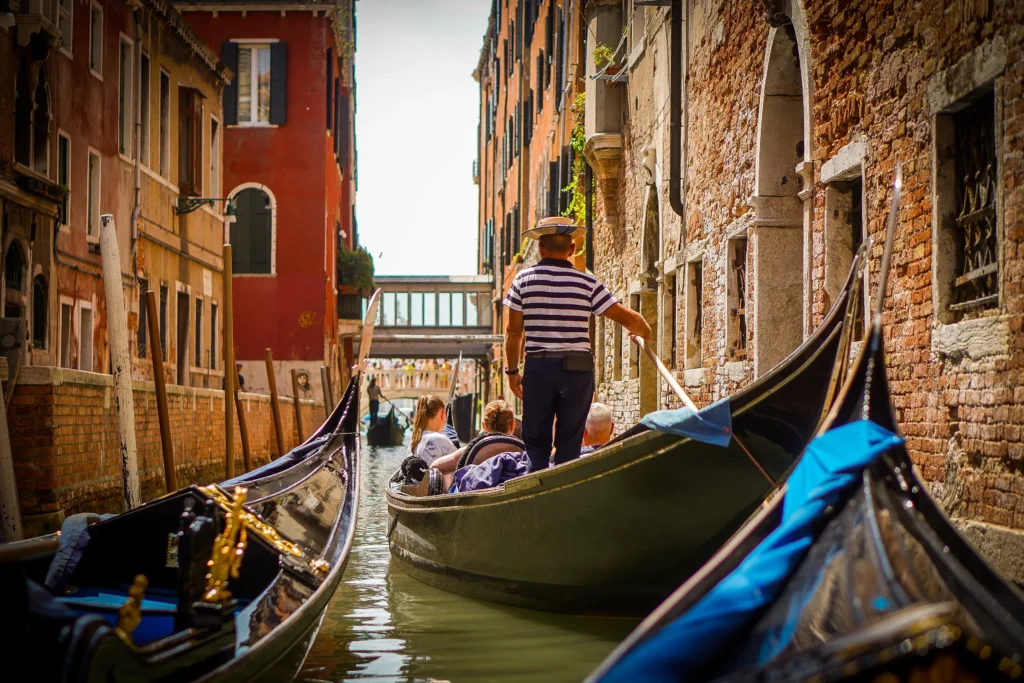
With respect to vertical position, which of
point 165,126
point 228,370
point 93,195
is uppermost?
point 165,126

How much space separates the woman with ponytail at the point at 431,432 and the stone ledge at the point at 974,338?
2717 mm

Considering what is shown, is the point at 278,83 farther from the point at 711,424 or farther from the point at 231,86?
the point at 711,424

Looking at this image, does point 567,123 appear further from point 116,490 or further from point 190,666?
point 190,666

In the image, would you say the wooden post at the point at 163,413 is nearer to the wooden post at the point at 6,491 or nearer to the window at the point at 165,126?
the wooden post at the point at 6,491

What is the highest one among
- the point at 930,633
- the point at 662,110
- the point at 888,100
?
the point at 662,110

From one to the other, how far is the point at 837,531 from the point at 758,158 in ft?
14.9

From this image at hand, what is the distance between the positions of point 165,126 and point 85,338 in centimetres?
→ 331

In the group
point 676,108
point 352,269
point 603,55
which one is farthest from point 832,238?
point 352,269

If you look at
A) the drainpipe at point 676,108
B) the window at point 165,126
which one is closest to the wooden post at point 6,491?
the drainpipe at point 676,108

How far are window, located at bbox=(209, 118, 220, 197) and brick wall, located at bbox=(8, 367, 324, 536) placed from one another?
5775 mm

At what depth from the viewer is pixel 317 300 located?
1941 cm

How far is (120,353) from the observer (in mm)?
6785

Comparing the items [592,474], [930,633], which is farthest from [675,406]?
[930,633]

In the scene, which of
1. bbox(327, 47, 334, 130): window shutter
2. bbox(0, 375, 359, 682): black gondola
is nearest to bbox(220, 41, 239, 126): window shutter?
bbox(327, 47, 334, 130): window shutter
